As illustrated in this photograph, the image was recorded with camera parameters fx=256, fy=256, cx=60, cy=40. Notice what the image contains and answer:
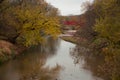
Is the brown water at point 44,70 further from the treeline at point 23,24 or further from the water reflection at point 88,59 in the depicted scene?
the treeline at point 23,24

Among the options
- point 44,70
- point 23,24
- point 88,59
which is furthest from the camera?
point 23,24

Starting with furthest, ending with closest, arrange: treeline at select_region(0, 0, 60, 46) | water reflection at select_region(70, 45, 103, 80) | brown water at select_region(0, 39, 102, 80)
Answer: treeline at select_region(0, 0, 60, 46) < water reflection at select_region(70, 45, 103, 80) < brown water at select_region(0, 39, 102, 80)

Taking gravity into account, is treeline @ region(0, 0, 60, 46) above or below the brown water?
above

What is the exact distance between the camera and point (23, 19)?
32.2 meters

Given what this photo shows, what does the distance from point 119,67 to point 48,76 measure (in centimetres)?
949

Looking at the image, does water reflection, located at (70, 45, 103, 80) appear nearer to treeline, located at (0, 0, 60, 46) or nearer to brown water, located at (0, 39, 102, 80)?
brown water, located at (0, 39, 102, 80)

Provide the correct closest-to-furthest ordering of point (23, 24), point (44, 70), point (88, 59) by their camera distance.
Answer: point (44, 70) → point (88, 59) → point (23, 24)

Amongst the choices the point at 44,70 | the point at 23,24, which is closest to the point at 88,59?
the point at 44,70

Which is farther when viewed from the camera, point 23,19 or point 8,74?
point 23,19

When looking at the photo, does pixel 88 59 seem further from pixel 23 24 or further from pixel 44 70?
pixel 23 24

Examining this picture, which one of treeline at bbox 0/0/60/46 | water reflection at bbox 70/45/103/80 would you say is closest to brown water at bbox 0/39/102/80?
water reflection at bbox 70/45/103/80

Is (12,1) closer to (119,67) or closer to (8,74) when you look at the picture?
(8,74)

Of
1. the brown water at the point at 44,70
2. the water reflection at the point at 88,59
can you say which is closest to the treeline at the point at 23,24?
the brown water at the point at 44,70

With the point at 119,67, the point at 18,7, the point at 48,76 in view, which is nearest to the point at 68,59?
the point at 48,76
